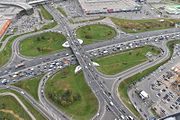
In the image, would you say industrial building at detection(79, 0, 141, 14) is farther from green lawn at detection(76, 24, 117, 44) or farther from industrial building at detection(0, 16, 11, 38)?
industrial building at detection(0, 16, 11, 38)

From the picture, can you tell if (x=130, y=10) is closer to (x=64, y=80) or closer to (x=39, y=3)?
(x=39, y=3)

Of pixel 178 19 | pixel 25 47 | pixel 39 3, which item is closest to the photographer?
pixel 25 47

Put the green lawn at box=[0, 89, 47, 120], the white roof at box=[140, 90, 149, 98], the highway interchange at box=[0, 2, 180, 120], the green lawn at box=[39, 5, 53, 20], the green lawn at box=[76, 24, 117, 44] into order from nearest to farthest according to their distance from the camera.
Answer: the green lawn at box=[0, 89, 47, 120] < the highway interchange at box=[0, 2, 180, 120] < the white roof at box=[140, 90, 149, 98] < the green lawn at box=[76, 24, 117, 44] < the green lawn at box=[39, 5, 53, 20]

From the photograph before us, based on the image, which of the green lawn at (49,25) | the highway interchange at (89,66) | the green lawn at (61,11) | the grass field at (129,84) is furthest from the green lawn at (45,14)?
the grass field at (129,84)

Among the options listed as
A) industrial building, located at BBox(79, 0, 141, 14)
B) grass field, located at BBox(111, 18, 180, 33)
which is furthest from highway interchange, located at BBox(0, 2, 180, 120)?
industrial building, located at BBox(79, 0, 141, 14)

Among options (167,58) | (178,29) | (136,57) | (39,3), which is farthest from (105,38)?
(39,3)

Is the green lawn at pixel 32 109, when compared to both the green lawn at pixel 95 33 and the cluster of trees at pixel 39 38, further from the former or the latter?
the green lawn at pixel 95 33
